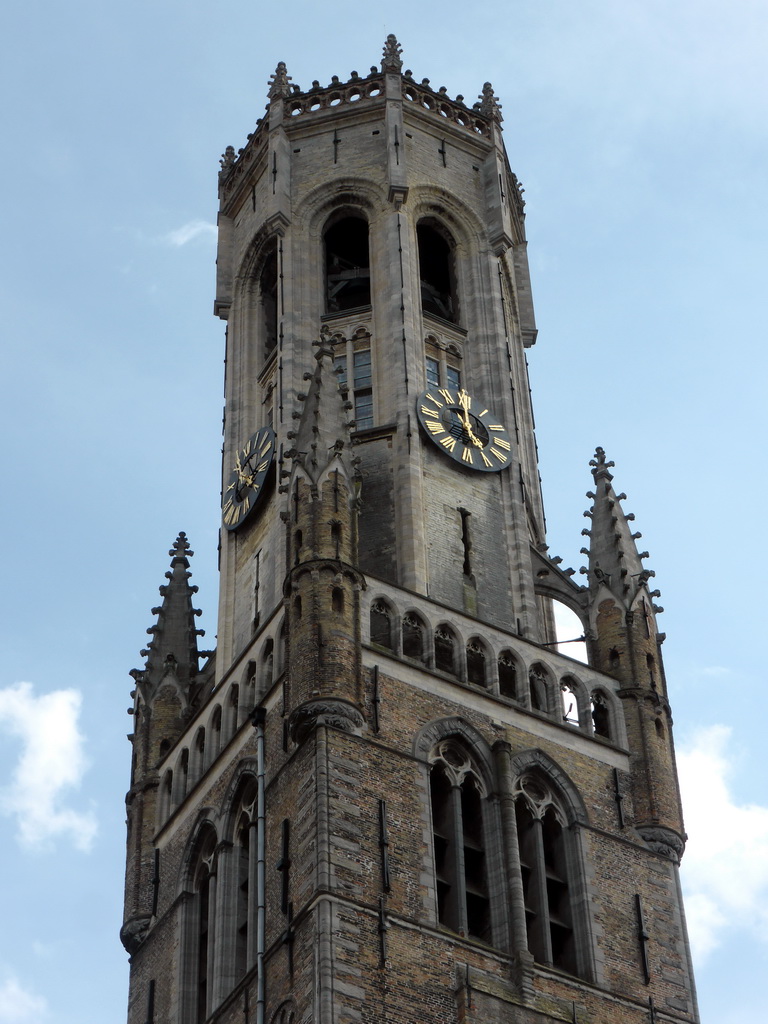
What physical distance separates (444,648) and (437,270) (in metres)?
15.5

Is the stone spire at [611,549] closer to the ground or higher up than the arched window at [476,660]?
higher up

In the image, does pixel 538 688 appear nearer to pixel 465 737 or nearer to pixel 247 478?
pixel 465 737

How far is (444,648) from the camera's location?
48719mm

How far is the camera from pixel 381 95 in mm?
61969

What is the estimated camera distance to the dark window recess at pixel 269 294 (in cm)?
5978

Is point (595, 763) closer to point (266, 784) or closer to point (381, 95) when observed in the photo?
point (266, 784)

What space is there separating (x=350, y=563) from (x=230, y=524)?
811cm

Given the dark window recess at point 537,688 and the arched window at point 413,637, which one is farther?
the dark window recess at point 537,688

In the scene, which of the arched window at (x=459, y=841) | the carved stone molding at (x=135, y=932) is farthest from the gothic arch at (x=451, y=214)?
Answer: the carved stone molding at (x=135, y=932)

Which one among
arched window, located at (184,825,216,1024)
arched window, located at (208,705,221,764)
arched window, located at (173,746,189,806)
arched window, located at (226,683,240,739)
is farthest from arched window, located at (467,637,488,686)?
arched window, located at (173,746,189,806)

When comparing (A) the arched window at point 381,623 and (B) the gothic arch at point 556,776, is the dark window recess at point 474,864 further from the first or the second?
(A) the arched window at point 381,623

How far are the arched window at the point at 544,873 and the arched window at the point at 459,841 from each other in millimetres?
944

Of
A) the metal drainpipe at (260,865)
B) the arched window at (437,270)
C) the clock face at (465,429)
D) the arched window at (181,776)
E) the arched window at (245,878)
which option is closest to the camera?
the metal drainpipe at (260,865)

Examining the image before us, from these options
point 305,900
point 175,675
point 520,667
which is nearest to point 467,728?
point 520,667
